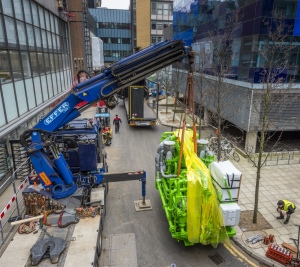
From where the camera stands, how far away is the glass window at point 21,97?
13.0 m

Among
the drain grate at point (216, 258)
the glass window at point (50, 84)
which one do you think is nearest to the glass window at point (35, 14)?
the glass window at point (50, 84)

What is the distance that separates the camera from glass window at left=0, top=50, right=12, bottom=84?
11379 millimetres

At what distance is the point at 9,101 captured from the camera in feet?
38.8

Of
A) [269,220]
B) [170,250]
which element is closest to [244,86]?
[269,220]

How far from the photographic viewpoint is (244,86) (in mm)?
15820

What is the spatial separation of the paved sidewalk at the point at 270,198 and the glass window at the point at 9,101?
10.9 metres

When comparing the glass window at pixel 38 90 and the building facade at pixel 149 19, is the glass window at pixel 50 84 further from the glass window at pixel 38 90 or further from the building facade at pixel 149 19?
the building facade at pixel 149 19

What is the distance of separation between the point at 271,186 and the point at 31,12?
17241 mm

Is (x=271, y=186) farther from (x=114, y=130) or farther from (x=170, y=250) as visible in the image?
(x=114, y=130)

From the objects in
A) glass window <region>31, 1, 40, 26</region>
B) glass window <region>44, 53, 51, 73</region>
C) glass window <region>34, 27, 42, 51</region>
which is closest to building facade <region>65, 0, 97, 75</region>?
glass window <region>44, 53, 51, 73</region>

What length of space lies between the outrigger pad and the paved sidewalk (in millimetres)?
5535

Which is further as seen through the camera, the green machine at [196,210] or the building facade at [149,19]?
the building facade at [149,19]

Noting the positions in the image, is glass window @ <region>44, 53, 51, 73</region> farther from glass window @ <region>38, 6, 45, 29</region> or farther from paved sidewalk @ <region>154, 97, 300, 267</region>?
paved sidewalk @ <region>154, 97, 300, 267</region>

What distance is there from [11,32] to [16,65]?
1617 mm
